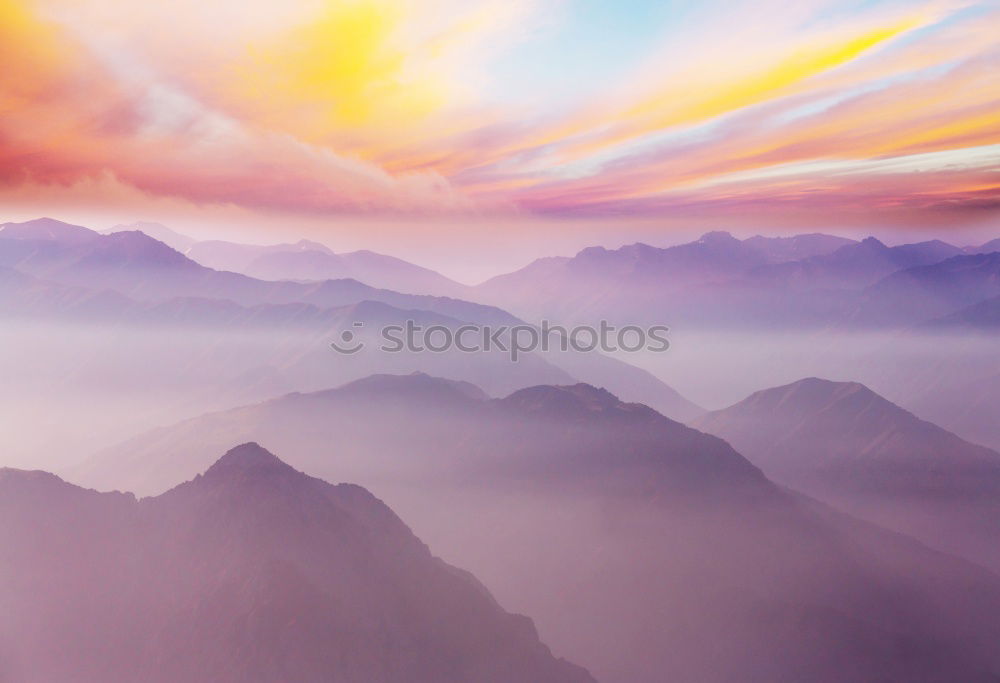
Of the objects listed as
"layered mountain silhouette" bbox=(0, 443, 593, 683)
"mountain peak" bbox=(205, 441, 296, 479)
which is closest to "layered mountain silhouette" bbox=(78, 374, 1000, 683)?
"layered mountain silhouette" bbox=(0, 443, 593, 683)

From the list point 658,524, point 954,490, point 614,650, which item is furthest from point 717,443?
point 954,490

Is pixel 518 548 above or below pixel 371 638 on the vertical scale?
below

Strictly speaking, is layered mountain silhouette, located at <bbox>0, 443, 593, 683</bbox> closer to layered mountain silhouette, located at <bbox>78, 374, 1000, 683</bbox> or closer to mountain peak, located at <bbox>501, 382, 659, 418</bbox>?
layered mountain silhouette, located at <bbox>78, 374, 1000, 683</bbox>

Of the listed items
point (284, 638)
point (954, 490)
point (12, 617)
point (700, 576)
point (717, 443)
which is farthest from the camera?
point (954, 490)

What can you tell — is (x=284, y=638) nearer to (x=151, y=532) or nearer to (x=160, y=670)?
(x=160, y=670)

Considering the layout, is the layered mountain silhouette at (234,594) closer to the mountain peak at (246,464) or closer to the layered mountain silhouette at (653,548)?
the mountain peak at (246,464)
